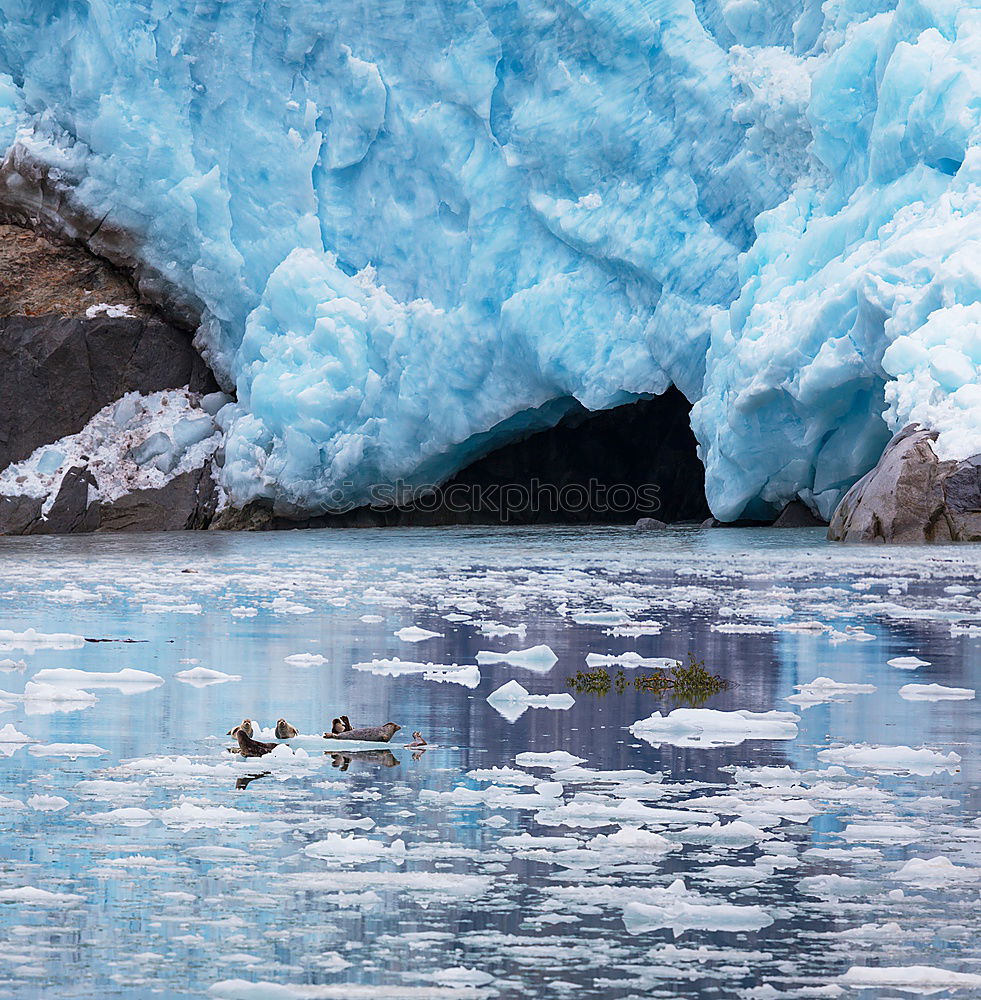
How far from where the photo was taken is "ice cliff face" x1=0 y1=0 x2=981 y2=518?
12531 millimetres

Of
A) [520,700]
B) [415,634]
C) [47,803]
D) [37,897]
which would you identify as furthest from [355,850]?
[415,634]

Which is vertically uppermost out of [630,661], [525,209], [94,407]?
[525,209]

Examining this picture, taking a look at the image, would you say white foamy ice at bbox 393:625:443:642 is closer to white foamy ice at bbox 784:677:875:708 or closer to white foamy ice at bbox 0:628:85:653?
white foamy ice at bbox 0:628:85:653

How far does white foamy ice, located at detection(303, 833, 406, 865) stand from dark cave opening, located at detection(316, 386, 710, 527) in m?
15.8

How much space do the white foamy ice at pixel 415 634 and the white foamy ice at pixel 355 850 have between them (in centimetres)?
300

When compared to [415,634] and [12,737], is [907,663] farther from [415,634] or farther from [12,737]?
[12,737]

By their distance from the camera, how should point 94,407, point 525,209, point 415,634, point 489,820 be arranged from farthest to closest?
point 94,407 < point 525,209 < point 415,634 < point 489,820

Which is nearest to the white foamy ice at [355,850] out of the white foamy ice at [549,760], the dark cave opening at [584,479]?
the white foamy ice at [549,760]

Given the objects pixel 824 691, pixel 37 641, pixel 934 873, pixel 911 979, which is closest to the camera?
pixel 911 979

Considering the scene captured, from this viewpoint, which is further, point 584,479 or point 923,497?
point 584,479

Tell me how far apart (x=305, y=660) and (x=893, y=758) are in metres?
2.14

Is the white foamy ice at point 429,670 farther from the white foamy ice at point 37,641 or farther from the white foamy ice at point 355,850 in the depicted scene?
the white foamy ice at point 355,850

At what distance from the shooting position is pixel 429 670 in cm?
453

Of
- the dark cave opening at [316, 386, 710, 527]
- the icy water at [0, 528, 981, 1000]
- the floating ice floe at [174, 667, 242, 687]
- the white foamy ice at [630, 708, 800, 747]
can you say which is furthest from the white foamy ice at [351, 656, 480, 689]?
the dark cave opening at [316, 386, 710, 527]
